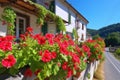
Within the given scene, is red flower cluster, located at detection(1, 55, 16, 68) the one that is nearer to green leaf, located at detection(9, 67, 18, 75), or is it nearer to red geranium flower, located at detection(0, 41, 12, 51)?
green leaf, located at detection(9, 67, 18, 75)

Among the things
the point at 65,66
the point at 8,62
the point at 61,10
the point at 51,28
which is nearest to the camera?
the point at 8,62

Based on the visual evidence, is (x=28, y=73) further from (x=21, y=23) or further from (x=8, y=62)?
(x=21, y=23)

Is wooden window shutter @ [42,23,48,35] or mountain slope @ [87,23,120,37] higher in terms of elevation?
mountain slope @ [87,23,120,37]

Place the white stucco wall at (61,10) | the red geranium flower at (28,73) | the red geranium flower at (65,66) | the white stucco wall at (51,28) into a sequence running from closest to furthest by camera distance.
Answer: the red geranium flower at (28,73) → the red geranium flower at (65,66) → the white stucco wall at (51,28) → the white stucco wall at (61,10)

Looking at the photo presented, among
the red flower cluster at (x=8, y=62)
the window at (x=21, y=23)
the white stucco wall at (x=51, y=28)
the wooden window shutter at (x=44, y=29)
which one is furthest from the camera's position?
the white stucco wall at (x=51, y=28)

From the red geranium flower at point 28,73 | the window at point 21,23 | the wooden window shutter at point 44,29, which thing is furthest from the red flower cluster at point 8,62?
the wooden window shutter at point 44,29

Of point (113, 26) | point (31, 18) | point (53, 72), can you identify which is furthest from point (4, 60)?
point (113, 26)

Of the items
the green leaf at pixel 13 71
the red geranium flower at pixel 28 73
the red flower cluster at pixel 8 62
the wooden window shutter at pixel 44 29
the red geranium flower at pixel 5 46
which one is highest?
the wooden window shutter at pixel 44 29

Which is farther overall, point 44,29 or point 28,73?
point 44,29

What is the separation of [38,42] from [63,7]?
889 inches

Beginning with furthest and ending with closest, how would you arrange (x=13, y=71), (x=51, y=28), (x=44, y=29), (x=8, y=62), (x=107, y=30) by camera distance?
1. (x=107, y=30)
2. (x=51, y=28)
3. (x=44, y=29)
4. (x=13, y=71)
5. (x=8, y=62)

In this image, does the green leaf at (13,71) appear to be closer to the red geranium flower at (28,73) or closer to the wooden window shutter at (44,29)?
the red geranium flower at (28,73)

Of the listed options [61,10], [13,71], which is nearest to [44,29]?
[61,10]

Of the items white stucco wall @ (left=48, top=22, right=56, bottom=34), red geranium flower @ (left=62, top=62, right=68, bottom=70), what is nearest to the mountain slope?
white stucco wall @ (left=48, top=22, right=56, bottom=34)
